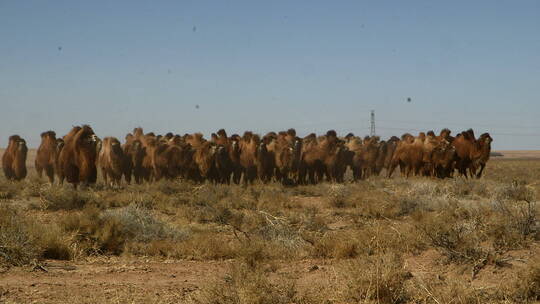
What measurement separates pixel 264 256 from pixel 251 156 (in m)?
14.5

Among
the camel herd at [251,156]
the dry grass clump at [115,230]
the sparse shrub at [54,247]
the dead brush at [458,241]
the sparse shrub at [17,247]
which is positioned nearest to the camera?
the dead brush at [458,241]

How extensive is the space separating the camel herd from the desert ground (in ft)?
24.2

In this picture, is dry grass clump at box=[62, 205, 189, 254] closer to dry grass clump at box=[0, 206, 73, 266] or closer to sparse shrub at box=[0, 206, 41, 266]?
dry grass clump at box=[0, 206, 73, 266]

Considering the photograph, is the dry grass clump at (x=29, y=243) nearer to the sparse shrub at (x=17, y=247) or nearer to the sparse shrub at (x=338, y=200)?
the sparse shrub at (x=17, y=247)

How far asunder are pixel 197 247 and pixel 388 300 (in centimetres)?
396

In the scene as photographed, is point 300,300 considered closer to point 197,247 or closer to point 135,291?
point 135,291

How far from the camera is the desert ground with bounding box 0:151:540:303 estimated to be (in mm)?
6477

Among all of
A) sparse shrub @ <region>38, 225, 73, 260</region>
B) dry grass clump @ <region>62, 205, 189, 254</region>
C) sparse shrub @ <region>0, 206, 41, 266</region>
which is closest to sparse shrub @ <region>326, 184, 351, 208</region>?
dry grass clump @ <region>62, 205, 189, 254</region>

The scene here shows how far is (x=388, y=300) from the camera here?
6316 millimetres

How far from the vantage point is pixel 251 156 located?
76.6ft

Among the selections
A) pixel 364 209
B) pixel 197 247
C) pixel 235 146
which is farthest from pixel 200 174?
pixel 197 247

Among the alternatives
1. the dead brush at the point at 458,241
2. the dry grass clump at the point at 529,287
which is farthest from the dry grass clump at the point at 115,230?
the dry grass clump at the point at 529,287

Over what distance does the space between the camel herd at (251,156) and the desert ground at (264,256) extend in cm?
736

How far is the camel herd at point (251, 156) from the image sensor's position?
2217 centimetres
